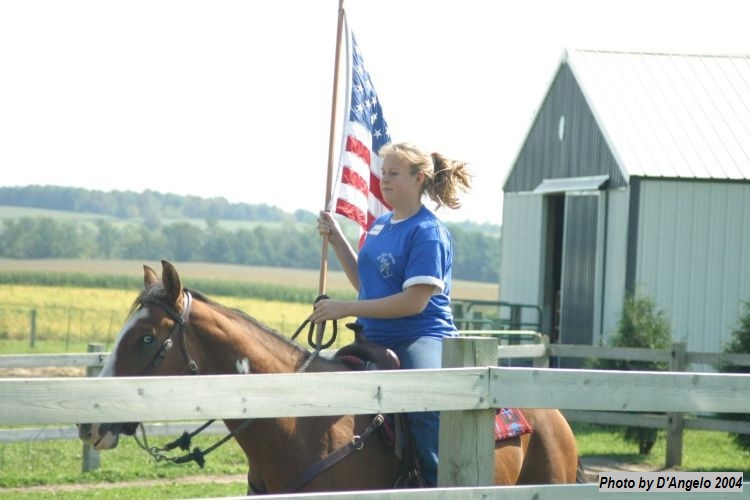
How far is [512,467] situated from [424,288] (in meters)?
1.04

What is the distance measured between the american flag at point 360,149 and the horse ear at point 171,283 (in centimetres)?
189

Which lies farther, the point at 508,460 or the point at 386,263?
the point at 508,460

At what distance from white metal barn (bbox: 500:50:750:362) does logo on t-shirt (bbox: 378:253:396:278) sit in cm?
1468

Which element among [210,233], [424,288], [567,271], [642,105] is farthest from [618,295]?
[210,233]

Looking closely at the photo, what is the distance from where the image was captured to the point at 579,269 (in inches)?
857

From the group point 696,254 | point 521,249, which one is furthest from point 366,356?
point 521,249

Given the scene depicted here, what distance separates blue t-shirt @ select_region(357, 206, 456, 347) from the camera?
532cm

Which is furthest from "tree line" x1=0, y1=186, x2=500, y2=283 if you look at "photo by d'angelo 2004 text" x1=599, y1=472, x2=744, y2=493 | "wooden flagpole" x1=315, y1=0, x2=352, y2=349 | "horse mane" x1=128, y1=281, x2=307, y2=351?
"photo by d'angelo 2004 text" x1=599, y1=472, x2=744, y2=493

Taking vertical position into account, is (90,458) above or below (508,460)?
below

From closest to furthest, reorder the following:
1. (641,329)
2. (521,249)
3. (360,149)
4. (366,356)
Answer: (366,356) < (360,149) < (641,329) < (521,249)

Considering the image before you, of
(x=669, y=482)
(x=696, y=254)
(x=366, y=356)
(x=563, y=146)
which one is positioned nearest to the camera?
(x=669, y=482)

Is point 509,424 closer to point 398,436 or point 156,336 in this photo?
point 398,436

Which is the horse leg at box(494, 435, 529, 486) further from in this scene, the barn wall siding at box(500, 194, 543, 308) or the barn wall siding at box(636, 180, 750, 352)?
the barn wall siding at box(500, 194, 543, 308)

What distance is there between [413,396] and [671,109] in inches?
724
